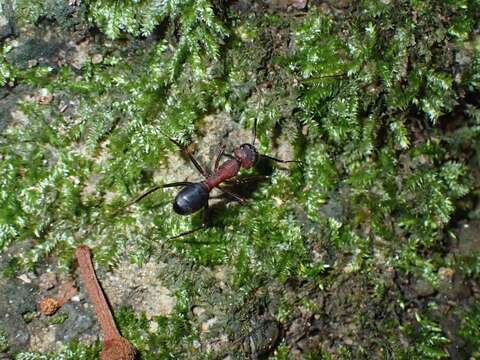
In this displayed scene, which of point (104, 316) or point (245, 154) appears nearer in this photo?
point (104, 316)

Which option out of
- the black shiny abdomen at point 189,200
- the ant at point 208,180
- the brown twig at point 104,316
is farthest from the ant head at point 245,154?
the brown twig at point 104,316

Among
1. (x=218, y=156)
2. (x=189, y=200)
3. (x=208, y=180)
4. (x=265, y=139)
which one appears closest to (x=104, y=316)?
(x=189, y=200)

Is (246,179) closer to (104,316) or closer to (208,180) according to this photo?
(208,180)

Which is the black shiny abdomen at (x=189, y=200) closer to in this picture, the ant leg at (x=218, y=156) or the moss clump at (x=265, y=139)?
the moss clump at (x=265, y=139)

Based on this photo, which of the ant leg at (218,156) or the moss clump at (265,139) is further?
the ant leg at (218,156)

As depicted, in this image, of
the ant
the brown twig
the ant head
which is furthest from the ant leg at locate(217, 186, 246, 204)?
the brown twig

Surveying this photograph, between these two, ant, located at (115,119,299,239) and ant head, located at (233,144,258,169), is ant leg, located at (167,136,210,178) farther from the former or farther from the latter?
ant head, located at (233,144,258,169)
